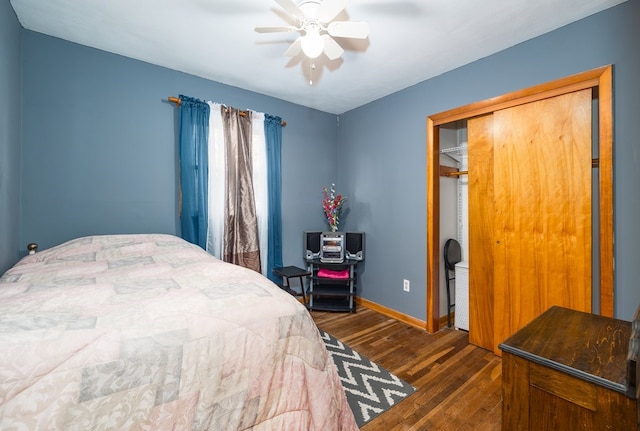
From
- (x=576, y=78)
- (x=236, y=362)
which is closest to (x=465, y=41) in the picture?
(x=576, y=78)

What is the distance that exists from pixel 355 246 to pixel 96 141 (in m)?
2.67

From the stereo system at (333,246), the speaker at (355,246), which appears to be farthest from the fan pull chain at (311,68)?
the speaker at (355,246)

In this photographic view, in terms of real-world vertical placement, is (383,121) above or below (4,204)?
above

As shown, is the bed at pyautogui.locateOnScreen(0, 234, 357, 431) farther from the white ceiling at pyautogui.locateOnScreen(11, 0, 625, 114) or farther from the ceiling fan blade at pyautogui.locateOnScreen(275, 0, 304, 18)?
the white ceiling at pyautogui.locateOnScreen(11, 0, 625, 114)

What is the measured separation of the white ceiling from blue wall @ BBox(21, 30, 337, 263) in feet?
0.49

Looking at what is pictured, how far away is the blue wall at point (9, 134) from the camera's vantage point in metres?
1.62

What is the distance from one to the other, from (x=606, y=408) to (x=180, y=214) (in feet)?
9.35

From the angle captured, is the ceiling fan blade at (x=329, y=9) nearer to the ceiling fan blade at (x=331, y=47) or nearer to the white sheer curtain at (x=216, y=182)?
the ceiling fan blade at (x=331, y=47)

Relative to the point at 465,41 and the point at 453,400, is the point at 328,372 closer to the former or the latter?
the point at 453,400

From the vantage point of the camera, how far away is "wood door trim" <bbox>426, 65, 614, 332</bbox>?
68.3 inches

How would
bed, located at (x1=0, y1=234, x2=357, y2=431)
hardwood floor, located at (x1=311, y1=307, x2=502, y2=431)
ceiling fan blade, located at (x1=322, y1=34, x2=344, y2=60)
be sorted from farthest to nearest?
1. ceiling fan blade, located at (x1=322, y1=34, x2=344, y2=60)
2. hardwood floor, located at (x1=311, y1=307, x2=502, y2=431)
3. bed, located at (x1=0, y1=234, x2=357, y2=431)

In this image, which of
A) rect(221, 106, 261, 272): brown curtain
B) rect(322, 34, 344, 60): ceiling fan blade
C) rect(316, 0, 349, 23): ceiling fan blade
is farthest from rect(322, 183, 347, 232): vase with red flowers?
rect(316, 0, 349, 23): ceiling fan blade

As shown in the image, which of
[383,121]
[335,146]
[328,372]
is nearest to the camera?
[328,372]

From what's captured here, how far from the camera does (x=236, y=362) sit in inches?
36.7
